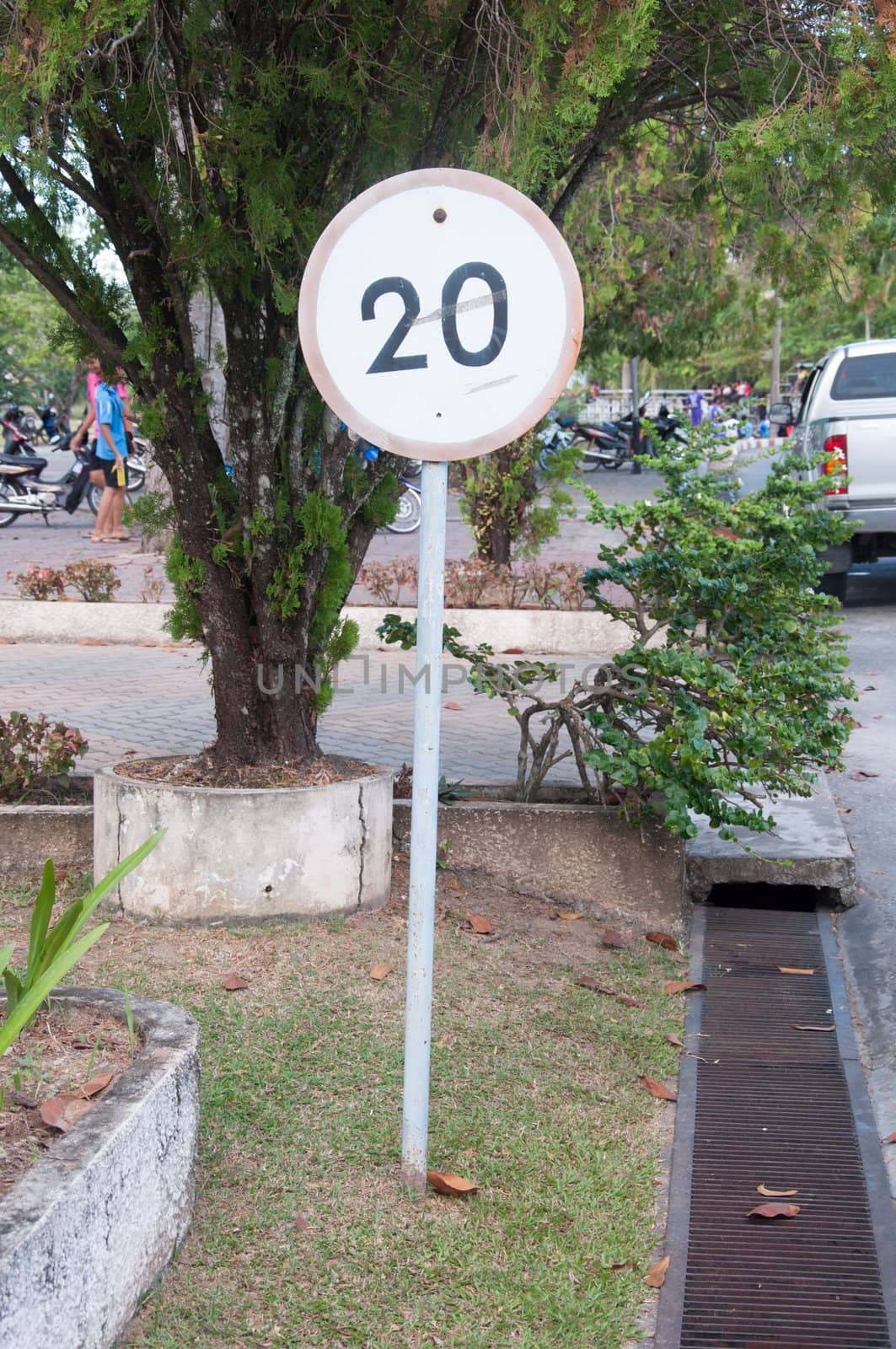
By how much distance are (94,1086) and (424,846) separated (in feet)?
3.11

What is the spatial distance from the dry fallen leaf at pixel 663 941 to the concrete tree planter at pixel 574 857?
7cm

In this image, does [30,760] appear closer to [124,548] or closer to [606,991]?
[606,991]

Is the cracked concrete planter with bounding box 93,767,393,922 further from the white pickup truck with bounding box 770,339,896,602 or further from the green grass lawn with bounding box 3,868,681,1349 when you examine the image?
the white pickup truck with bounding box 770,339,896,602

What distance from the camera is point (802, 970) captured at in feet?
17.3

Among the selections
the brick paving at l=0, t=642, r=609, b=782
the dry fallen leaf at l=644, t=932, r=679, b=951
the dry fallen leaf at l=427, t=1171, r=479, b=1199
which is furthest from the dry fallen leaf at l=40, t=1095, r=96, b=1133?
the brick paving at l=0, t=642, r=609, b=782

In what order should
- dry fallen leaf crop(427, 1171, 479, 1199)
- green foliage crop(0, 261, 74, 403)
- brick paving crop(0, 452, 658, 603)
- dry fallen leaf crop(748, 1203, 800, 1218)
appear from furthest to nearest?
green foliage crop(0, 261, 74, 403) → brick paving crop(0, 452, 658, 603) → dry fallen leaf crop(748, 1203, 800, 1218) → dry fallen leaf crop(427, 1171, 479, 1199)

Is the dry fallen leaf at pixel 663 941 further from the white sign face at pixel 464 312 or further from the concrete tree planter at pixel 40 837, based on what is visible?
the white sign face at pixel 464 312

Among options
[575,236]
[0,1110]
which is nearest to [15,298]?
[575,236]

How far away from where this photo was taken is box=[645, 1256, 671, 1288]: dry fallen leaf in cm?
323

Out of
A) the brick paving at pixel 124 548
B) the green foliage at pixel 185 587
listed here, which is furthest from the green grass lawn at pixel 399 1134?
the brick paving at pixel 124 548

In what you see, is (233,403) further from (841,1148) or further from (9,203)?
(841,1148)

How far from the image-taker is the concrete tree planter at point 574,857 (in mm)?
5438

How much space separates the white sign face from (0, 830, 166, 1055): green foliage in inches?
48.7

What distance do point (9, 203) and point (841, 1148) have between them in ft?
14.2
